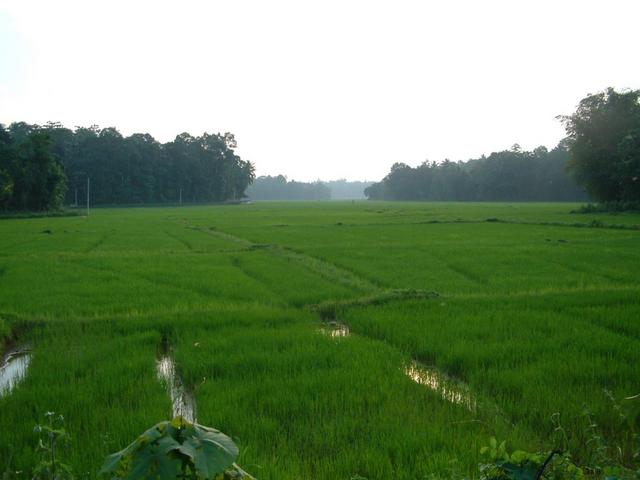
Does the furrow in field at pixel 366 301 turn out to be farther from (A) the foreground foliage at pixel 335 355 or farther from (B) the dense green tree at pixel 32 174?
(B) the dense green tree at pixel 32 174

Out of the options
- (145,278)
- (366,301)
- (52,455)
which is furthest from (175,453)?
(145,278)

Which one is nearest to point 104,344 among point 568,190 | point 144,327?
point 144,327

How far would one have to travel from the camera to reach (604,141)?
39219mm

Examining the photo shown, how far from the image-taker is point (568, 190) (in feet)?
283

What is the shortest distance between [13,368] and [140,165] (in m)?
76.3

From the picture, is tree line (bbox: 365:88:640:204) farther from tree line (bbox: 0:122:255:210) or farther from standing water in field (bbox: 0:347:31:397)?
tree line (bbox: 0:122:255:210)

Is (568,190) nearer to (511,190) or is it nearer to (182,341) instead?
(511,190)

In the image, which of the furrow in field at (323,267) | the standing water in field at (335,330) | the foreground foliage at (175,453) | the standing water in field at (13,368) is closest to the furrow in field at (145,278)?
the furrow in field at (323,267)

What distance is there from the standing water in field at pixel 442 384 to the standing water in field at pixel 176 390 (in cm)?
214

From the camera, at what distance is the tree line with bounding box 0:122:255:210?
73750 mm

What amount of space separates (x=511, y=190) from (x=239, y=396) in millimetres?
93253

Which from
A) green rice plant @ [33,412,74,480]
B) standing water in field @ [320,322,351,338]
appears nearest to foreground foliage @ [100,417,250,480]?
green rice plant @ [33,412,74,480]

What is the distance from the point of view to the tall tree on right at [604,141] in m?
37.9

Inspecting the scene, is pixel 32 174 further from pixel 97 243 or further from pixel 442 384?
pixel 442 384
